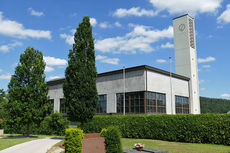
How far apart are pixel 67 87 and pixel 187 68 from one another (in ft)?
94.9

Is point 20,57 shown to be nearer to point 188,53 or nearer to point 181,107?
point 181,107

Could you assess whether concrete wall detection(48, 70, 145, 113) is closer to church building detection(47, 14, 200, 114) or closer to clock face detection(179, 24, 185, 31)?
church building detection(47, 14, 200, 114)

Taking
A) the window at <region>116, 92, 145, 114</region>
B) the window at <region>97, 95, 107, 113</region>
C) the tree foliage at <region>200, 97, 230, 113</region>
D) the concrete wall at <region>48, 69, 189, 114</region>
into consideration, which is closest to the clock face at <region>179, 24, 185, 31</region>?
the concrete wall at <region>48, 69, 189, 114</region>

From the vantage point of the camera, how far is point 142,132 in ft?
68.1

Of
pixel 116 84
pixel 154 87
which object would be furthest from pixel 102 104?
pixel 154 87

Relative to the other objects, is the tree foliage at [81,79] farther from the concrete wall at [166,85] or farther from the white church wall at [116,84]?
the concrete wall at [166,85]

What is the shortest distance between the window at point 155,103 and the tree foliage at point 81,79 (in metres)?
11.1

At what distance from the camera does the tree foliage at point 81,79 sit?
69.3ft

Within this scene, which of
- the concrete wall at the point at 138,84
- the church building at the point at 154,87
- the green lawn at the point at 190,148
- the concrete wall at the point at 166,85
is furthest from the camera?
the concrete wall at the point at 166,85

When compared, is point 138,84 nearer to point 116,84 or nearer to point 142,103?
point 142,103

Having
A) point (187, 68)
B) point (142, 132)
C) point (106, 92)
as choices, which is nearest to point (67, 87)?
point (142, 132)

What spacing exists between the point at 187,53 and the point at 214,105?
3920 cm

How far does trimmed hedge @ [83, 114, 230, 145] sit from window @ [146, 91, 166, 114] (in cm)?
881

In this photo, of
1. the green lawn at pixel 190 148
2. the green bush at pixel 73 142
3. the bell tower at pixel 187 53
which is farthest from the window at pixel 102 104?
the green bush at pixel 73 142
